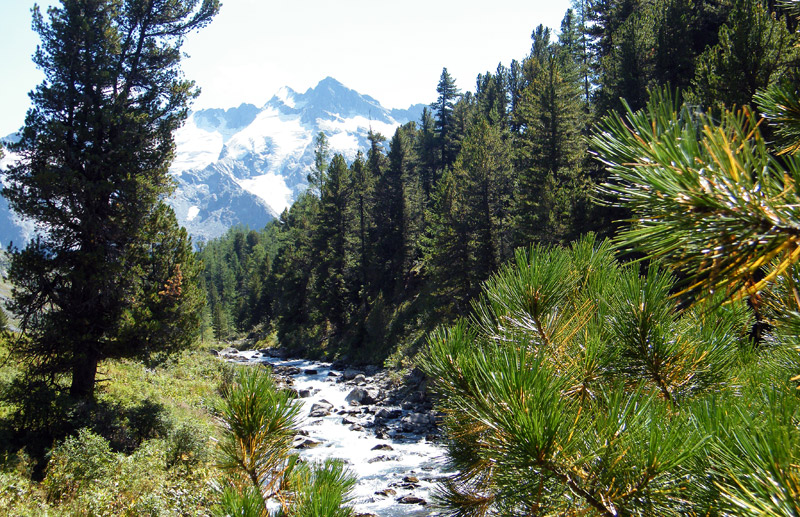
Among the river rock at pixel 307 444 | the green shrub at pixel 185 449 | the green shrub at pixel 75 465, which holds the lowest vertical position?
the river rock at pixel 307 444

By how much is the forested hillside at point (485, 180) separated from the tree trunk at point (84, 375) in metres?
10.7

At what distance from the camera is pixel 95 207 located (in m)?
11.3

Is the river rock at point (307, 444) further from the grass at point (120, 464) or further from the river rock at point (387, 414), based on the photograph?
the river rock at point (387, 414)

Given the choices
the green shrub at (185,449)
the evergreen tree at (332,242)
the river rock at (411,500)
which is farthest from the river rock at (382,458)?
the evergreen tree at (332,242)

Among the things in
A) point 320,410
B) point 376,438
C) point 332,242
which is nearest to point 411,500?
point 376,438

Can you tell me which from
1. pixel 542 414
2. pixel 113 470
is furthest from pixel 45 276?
pixel 542 414

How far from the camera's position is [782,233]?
3.39ft

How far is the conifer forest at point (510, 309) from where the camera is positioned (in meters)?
1.20

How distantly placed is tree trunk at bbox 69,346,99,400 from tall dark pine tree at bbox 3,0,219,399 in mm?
26

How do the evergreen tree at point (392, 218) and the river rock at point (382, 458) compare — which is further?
the evergreen tree at point (392, 218)

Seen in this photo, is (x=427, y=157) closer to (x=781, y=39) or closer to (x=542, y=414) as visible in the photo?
(x=781, y=39)

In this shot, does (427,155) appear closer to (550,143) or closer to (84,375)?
(550,143)

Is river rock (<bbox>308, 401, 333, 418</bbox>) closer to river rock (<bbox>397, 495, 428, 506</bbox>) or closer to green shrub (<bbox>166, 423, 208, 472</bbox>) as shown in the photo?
river rock (<bbox>397, 495, 428, 506</bbox>)

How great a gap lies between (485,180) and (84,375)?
2135cm
